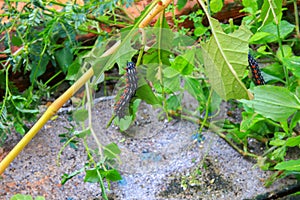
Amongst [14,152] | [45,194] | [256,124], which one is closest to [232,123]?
[256,124]

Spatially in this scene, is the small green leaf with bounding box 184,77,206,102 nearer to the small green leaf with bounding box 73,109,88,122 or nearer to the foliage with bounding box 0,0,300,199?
the foliage with bounding box 0,0,300,199

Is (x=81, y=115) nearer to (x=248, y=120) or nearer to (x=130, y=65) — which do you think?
(x=130, y=65)

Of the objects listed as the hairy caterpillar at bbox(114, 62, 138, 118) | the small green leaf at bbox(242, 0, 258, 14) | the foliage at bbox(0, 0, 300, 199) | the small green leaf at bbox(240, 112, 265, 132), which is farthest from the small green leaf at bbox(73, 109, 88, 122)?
the small green leaf at bbox(242, 0, 258, 14)

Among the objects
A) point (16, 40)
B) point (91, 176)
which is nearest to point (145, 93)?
point (91, 176)

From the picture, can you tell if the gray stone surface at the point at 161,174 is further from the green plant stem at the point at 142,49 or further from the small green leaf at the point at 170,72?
the green plant stem at the point at 142,49

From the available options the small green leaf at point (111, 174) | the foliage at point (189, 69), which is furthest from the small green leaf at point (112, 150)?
the small green leaf at point (111, 174)

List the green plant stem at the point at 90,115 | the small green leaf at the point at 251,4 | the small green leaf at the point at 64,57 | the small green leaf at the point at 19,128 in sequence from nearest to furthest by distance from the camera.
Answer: the green plant stem at the point at 90,115 → the small green leaf at the point at 251,4 → the small green leaf at the point at 19,128 → the small green leaf at the point at 64,57
